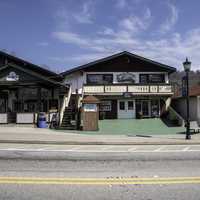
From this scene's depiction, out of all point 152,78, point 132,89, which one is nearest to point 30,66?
point 132,89

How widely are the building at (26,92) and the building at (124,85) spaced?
2.17 meters

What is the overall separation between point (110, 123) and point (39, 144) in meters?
15.3

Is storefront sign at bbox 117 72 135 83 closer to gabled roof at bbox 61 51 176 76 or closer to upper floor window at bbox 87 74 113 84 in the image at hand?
upper floor window at bbox 87 74 113 84

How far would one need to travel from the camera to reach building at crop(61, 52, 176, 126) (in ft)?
115

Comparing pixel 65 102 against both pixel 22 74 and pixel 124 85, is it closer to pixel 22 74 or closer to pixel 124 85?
pixel 22 74

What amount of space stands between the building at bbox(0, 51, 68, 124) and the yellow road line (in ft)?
67.1

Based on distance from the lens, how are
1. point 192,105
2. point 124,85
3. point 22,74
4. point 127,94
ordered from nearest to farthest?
1. point 22,74
2. point 192,105
3. point 127,94
4. point 124,85

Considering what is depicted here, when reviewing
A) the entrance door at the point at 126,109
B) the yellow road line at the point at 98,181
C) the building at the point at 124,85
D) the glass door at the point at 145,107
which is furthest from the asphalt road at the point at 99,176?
the glass door at the point at 145,107

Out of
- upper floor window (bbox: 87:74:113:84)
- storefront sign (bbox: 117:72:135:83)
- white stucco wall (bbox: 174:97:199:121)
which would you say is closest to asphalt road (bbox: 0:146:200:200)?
white stucco wall (bbox: 174:97:199:121)

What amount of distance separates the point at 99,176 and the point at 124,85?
27270 millimetres

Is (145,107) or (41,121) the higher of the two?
(145,107)

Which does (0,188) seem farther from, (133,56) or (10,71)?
(133,56)

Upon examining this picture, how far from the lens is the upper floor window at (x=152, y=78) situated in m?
37.0

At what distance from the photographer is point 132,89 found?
35.2m
